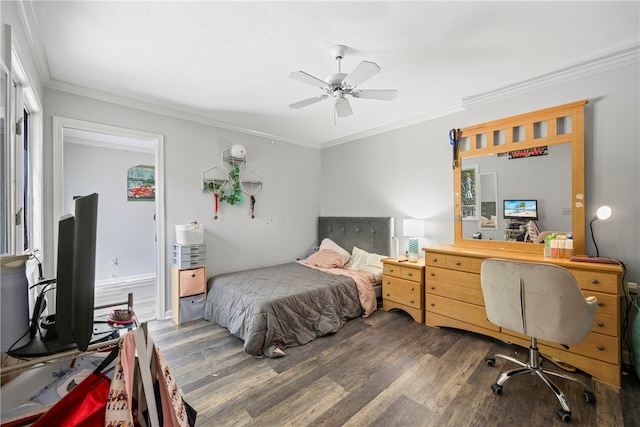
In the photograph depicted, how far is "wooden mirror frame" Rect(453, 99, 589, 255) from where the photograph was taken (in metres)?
2.46

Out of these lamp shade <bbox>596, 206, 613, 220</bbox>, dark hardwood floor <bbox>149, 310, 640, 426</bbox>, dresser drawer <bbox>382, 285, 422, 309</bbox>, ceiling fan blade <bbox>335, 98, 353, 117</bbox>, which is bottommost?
dark hardwood floor <bbox>149, 310, 640, 426</bbox>

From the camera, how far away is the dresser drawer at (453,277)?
8.87 ft

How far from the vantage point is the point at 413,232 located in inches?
138

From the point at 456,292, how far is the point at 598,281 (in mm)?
1084

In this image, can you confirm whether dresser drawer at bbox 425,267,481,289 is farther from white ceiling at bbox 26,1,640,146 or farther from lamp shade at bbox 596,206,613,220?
white ceiling at bbox 26,1,640,146

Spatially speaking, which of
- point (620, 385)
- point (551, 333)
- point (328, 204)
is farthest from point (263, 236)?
point (620, 385)

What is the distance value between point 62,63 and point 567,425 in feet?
15.2

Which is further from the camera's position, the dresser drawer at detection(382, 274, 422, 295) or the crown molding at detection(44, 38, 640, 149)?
the dresser drawer at detection(382, 274, 422, 295)

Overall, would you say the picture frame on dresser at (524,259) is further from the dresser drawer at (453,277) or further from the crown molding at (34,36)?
the crown molding at (34,36)

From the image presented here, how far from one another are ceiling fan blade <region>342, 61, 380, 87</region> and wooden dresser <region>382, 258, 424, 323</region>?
218 centimetres

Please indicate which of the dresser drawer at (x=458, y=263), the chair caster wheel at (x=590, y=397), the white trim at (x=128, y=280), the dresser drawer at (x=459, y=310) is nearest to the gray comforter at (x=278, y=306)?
the dresser drawer at (x=459, y=310)

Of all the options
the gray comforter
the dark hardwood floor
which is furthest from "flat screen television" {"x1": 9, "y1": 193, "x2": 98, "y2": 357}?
the gray comforter

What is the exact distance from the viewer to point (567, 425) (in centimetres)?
167

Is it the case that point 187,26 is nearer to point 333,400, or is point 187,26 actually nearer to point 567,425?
point 333,400
